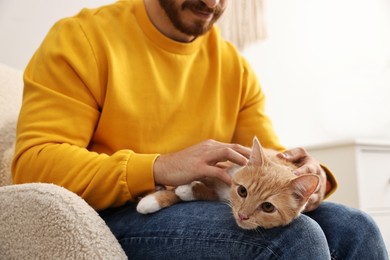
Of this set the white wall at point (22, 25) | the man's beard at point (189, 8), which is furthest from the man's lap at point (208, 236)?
the white wall at point (22, 25)

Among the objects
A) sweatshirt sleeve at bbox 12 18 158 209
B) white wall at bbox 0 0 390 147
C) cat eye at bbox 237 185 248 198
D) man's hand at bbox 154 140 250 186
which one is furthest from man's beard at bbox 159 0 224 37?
white wall at bbox 0 0 390 147

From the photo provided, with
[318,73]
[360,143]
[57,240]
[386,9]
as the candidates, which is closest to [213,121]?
[57,240]

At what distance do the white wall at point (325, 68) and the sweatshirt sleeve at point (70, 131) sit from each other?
1433mm

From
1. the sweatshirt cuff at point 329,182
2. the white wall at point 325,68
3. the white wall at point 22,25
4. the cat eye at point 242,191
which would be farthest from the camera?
the white wall at point 325,68

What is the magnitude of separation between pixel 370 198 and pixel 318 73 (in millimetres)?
993

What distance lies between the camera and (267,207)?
84 cm

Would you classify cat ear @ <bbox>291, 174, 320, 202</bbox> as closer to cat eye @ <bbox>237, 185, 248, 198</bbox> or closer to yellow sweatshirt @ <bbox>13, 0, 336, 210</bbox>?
cat eye @ <bbox>237, 185, 248, 198</bbox>

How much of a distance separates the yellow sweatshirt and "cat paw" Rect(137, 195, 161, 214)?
0.08 feet

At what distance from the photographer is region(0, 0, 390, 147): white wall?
2.45 metres

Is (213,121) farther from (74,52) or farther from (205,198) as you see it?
(74,52)

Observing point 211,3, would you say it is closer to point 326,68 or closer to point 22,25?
point 22,25

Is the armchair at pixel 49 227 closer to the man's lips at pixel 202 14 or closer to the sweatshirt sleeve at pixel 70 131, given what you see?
the sweatshirt sleeve at pixel 70 131

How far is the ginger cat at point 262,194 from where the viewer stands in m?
0.81

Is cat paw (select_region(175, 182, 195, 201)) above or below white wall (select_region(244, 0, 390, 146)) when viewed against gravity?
above
